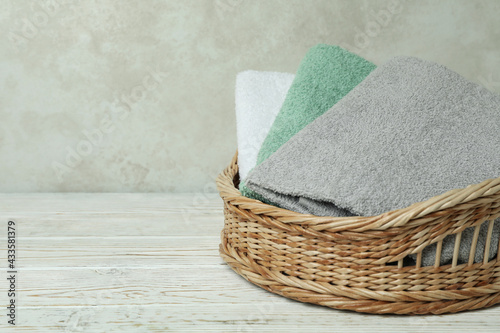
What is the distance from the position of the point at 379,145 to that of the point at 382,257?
148 millimetres

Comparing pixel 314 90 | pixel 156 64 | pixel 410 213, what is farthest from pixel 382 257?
pixel 156 64

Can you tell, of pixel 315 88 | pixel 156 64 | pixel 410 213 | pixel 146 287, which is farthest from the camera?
pixel 156 64

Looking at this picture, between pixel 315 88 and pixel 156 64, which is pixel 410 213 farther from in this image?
pixel 156 64

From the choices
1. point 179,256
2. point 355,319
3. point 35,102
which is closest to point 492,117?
point 355,319

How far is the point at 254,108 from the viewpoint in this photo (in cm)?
85

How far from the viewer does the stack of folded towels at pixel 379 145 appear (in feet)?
2.01

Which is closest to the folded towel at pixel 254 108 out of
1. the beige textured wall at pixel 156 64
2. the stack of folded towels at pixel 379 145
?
the stack of folded towels at pixel 379 145

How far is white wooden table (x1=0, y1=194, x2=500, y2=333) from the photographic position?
60 centimetres

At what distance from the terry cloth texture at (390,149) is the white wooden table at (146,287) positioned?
0.13 meters


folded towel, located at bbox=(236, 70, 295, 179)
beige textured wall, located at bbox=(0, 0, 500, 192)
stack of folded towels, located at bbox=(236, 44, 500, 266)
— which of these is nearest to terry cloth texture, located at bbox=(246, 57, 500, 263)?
stack of folded towels, located at bbox=(236, 44, 500, 266)

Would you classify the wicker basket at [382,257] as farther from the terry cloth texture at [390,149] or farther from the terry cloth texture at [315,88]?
the terry cloth texture at [315,88]

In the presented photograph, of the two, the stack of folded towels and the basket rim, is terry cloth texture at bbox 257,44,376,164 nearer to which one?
the stack of folded towels

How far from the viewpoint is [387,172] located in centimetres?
62

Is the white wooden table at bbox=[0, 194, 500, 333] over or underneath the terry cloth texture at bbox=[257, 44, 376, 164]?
underneath
